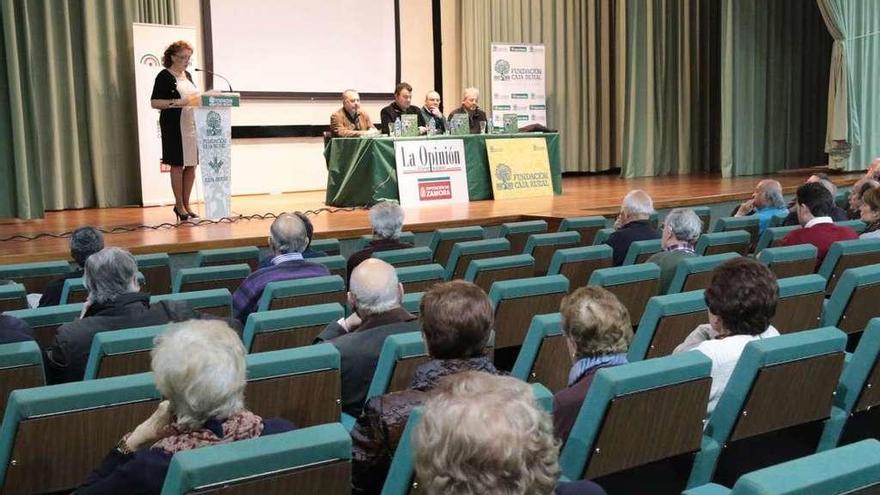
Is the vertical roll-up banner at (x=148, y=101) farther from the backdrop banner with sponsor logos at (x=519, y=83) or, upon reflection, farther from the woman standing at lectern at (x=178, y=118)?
the backdrop banner with sponsor logos at (x=519, y=83)

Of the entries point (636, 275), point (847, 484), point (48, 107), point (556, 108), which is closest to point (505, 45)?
point (556, 108)

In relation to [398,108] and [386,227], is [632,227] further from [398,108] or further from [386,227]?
[398,108]

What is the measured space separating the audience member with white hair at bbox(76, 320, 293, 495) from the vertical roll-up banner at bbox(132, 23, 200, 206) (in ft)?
24.6

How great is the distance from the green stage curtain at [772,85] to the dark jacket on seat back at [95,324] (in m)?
9.51

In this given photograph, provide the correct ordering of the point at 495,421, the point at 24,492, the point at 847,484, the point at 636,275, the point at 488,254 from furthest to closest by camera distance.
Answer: the point at 488,254 → the point at 636,275 → the point at 24,492 → the point at 847,484 → the point at 495,421

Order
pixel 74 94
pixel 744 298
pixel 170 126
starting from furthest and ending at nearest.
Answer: pixel 74 94
pixel 170 126
pixel 744 298

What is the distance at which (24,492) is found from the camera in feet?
6.88

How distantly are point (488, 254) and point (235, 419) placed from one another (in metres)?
3.21

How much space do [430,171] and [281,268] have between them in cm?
454

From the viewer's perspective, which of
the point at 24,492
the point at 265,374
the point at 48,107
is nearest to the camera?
the point at 24,492

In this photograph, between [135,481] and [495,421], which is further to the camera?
[135,481]

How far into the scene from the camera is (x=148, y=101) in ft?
29.3

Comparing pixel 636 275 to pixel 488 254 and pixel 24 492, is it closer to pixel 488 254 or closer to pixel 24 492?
pixel 488 254

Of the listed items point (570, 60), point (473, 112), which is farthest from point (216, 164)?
point (570, 60)
